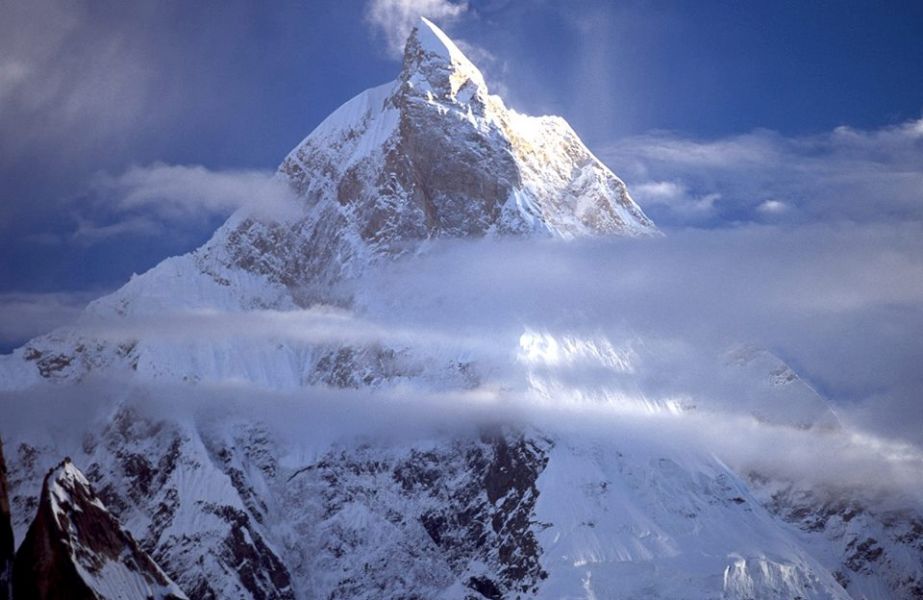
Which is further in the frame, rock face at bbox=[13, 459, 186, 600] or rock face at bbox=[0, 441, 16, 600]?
rock face at bbox=[13, 459, 186, 600]

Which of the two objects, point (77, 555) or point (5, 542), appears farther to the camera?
point (77, 555)

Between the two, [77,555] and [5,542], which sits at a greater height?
[77,555]

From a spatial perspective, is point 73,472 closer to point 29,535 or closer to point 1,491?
point 29,535

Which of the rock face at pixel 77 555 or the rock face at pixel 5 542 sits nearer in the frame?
the rock face at pixel 5 542
